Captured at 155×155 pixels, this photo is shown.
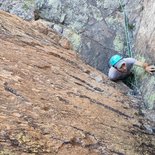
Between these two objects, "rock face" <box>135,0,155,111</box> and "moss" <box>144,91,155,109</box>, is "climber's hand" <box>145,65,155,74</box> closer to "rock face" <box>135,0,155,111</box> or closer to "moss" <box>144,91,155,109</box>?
"rock face" <box>135,0,155,111</box>

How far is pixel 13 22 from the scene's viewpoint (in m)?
9.00

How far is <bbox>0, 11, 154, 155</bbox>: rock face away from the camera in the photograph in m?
5.21

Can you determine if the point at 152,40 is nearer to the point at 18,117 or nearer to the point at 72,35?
the point at 72,35

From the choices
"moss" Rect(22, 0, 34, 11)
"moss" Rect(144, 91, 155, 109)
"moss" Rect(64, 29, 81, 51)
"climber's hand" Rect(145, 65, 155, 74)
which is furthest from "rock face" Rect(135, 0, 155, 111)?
"moss" Rect(22, 0, 34, 11)

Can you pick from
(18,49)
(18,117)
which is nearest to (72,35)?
(18,49)

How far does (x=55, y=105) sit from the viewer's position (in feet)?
20.3

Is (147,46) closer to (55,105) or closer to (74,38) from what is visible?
(74,38)

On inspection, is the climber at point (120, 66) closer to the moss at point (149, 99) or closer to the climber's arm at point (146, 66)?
the climber's arm at point (146, 66)

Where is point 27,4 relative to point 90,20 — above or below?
below

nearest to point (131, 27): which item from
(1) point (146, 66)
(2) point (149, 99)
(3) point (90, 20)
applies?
(3) point (90, 20)

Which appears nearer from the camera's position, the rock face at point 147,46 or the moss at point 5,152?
the moss at point 5,152

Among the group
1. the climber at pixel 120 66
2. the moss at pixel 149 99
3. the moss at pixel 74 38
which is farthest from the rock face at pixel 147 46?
the moss at pixel 74 38

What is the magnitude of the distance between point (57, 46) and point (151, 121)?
3311 millimetres

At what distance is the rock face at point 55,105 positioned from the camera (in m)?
5.21
